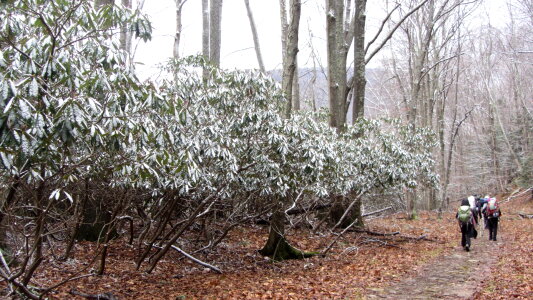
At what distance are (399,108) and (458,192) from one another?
1844 cm

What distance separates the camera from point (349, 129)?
38.9 ft

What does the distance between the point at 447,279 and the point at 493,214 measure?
6446 millimetres

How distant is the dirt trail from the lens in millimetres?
7246

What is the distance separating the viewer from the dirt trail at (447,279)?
7.25 metres

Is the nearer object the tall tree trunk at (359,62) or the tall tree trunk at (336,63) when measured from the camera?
the tall tree trunk at (336,63)

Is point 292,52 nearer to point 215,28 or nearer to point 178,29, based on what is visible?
point 215,28

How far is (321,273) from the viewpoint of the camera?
9.08 m

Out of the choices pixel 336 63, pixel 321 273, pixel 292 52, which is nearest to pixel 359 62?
pixel 336 63

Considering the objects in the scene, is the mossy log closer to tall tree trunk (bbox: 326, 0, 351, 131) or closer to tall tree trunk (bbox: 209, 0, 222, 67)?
tall tree trunk (bbox: 326, 0, 351, 131)

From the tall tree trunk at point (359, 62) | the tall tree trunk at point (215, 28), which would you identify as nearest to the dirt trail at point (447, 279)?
the tall tree trunk at point (359, 62)

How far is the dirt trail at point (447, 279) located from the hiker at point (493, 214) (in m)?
2.08

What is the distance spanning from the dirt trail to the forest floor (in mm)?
16

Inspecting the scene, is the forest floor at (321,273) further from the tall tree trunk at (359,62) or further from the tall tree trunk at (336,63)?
the tall tree trunk at (359,62)

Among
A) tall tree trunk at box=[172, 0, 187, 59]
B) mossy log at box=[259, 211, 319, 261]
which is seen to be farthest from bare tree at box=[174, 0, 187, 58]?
mossy log at box=[259, 211, 319, 261]
